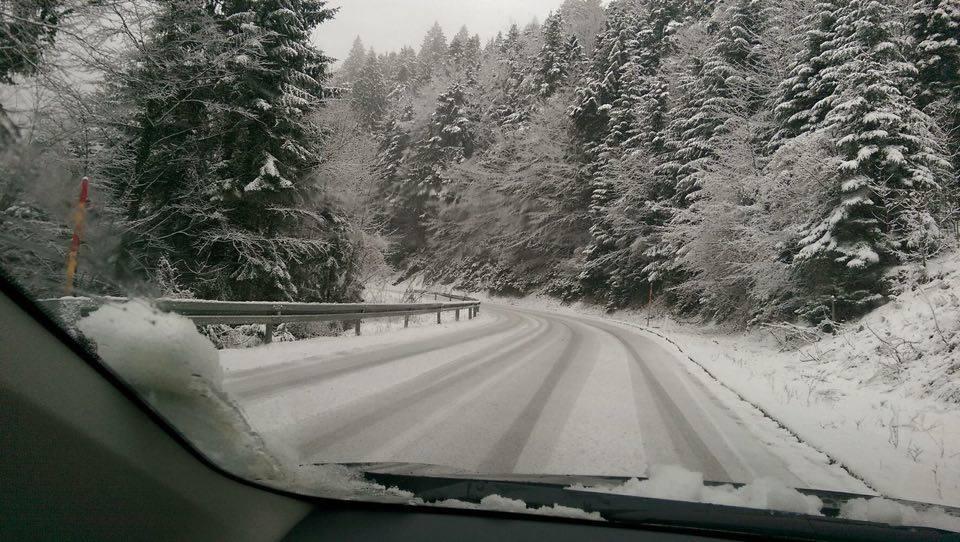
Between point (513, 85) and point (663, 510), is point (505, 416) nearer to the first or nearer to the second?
point (663, 510)

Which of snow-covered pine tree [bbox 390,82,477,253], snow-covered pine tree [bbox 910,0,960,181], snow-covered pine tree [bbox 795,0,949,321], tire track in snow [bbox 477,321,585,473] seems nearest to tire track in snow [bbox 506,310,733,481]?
tire track in snow [bbox 477,321,585,473]

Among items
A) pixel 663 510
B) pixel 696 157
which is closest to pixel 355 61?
pixel 696 157

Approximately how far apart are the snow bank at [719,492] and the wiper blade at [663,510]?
76mm

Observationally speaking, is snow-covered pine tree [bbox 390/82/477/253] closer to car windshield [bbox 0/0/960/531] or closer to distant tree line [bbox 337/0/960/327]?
distant tree line [bbox 337/0/960/327]

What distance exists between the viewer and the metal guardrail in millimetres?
1508

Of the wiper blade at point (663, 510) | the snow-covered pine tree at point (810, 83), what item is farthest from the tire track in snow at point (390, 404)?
the snow-covered pine tree at point (810, 83)

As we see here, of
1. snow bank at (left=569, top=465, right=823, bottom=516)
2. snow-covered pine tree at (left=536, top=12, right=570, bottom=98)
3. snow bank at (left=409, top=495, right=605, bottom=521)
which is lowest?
snow bank at (left=409, top=495, right=605, bottom=521)

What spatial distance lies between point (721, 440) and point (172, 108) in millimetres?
8335

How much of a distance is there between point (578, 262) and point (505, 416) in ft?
103

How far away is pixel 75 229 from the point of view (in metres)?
1.48

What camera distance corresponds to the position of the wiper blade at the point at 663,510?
1961 millimetres

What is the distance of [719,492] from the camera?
93.6 inches

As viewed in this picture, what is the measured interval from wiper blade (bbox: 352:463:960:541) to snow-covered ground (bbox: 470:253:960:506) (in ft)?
8.70

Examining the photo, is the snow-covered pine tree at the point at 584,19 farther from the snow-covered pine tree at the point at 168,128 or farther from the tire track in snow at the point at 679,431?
the tire track in snow at the point at 679,431
